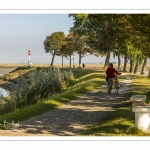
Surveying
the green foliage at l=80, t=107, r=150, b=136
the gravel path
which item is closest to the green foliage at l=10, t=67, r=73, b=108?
the gravel path

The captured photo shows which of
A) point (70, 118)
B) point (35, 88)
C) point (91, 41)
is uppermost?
point (91, 41)

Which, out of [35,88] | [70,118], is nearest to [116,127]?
[70,118]

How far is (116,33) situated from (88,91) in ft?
41.7

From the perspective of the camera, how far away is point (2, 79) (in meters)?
53.7

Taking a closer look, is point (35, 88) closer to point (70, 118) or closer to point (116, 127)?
→ point (70, 118)

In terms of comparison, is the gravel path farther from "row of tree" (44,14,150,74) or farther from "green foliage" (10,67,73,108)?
"row of tree" (44,14,150,74)

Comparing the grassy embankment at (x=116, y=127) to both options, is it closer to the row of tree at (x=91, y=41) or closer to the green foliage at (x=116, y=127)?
the green foliage at (x=116, y=127)

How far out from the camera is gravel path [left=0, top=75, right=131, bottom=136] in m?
13.4

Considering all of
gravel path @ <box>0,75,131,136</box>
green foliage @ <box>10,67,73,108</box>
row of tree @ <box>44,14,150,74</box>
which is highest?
row of tree @ <box>44,14,150,74</box>

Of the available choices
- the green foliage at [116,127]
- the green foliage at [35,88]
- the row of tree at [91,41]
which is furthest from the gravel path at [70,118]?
the row of tree at [91,41]

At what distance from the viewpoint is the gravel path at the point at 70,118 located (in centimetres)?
1341

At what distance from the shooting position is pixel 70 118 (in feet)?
51.6
